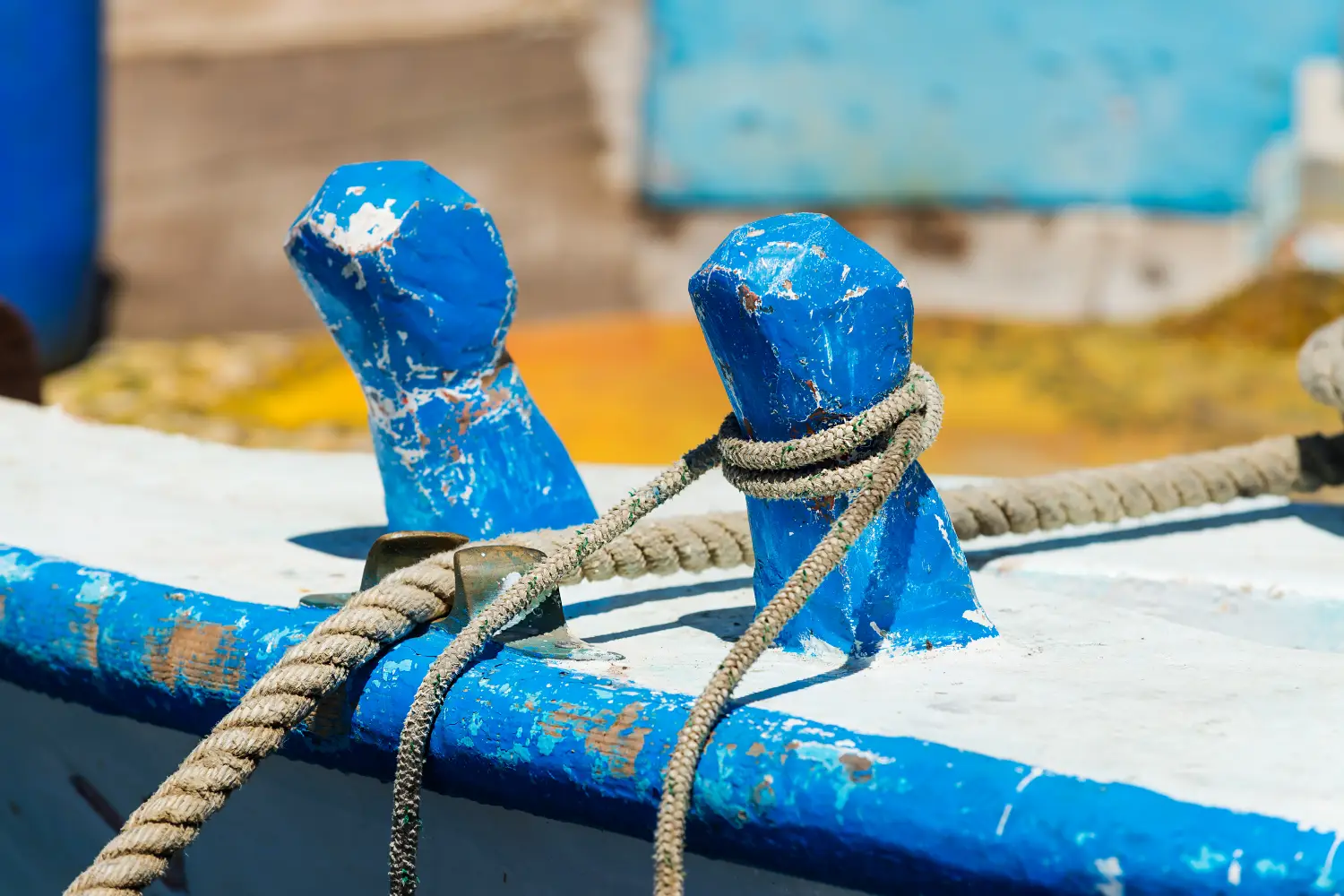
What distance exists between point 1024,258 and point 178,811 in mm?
6198

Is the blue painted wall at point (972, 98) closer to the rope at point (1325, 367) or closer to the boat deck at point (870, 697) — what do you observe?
the rope at point (1325, 367)

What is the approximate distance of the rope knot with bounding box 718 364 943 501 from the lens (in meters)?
1.12

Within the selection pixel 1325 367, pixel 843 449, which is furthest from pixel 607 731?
pixel 1325 367

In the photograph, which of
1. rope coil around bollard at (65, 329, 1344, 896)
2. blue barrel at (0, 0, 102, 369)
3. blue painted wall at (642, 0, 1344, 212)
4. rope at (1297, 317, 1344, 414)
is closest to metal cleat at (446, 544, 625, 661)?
rope coil around bollard at (65, 329, 1344, 896)

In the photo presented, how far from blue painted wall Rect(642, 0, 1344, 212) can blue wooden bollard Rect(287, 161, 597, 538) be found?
18.3 feet

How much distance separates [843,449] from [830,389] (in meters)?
0.05

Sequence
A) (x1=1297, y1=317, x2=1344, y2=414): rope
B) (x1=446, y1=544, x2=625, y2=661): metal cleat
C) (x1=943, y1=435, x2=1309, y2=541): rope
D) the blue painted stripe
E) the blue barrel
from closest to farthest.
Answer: the blue painted stripe < (x1=446, y1=544, x2=625, y2=661): metal cleat < (x1=943, y1=435, x2=1309, y2=541): rope < (x1=1297, y1=317, x2=1344, y2=414): rope < the blue barrel

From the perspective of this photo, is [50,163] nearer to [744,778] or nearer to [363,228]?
[363,228]

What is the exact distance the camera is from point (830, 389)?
1.14m

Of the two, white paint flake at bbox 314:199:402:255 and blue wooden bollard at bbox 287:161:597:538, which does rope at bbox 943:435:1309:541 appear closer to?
blue wooden bollard at bbox 287:161:597:538

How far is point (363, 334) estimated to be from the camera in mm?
1539

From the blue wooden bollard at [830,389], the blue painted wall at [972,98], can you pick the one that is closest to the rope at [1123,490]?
the blue wooden bollard at [830,389]

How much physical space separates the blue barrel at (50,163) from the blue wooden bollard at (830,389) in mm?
5209

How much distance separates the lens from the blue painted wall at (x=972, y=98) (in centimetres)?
670
